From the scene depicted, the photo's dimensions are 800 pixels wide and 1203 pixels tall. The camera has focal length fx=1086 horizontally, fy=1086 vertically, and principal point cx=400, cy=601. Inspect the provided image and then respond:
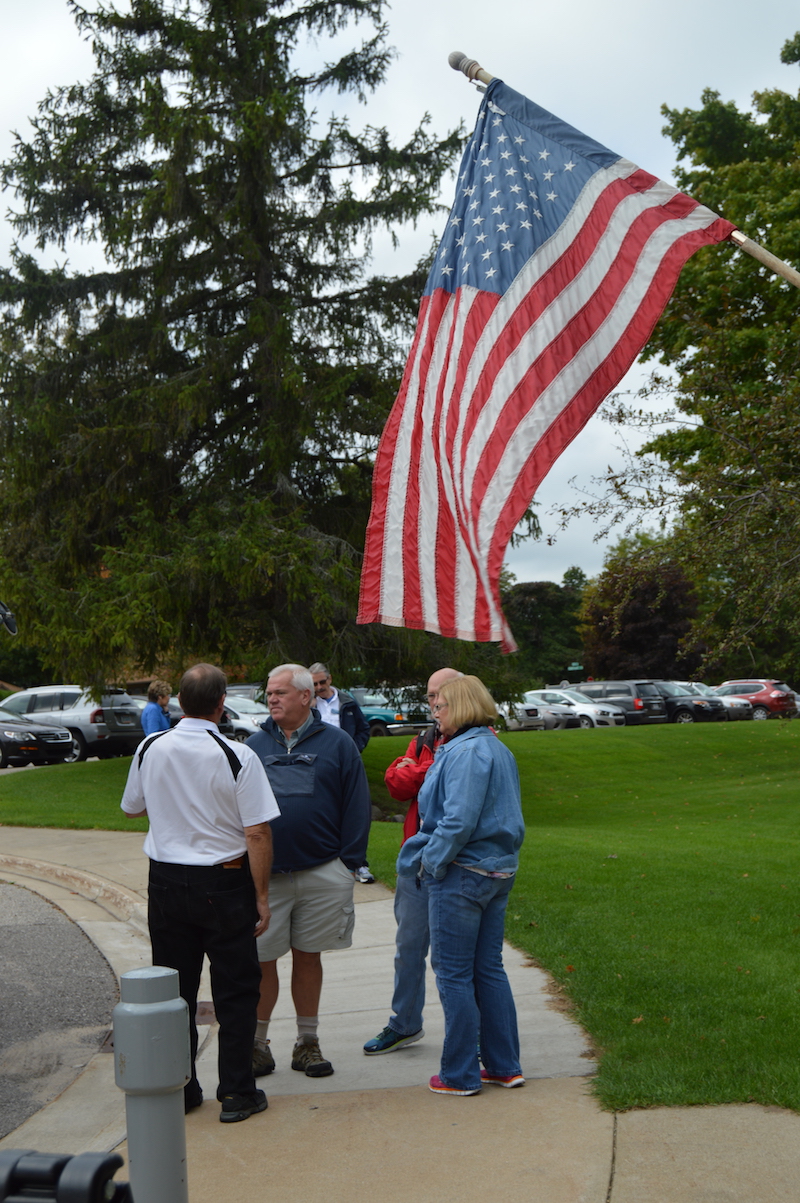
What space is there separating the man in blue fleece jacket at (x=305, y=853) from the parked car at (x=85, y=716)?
70.3ft

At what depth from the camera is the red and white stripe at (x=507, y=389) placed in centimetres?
543

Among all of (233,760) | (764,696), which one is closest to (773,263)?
(233,760)

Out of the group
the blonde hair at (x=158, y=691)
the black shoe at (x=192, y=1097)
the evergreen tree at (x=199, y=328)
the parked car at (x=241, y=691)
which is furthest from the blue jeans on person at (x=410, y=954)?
the parked car at (x=241, y=691)

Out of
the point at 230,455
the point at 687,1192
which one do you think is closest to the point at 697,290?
the point at 230,455

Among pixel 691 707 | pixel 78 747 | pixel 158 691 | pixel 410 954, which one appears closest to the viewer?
pixel 410 954

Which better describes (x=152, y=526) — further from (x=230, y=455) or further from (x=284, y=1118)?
(x=284, y=1118)

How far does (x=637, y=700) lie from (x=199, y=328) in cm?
2773

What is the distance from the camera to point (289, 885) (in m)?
5.44

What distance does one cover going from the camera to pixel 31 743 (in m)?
25.3

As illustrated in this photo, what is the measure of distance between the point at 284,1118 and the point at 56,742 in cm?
2219

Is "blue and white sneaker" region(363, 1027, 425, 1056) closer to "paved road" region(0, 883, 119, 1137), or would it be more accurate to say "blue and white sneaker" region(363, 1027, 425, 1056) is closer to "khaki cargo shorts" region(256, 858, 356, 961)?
"khaki cargo shorts" region(256, 858, 356, 961)

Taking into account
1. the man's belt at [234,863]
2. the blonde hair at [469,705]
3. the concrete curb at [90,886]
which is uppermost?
the blonde hair at [469,705]

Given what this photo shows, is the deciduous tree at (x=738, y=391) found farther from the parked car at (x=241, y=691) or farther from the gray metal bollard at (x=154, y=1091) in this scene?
the parked car at (x=241, y=691)

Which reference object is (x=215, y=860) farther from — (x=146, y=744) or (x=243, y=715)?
(x=243, y=715)
